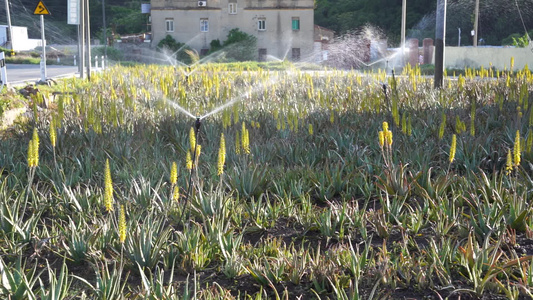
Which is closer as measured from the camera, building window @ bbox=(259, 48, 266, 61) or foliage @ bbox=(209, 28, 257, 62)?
foliage @ bbox=(209, 28, 257, 62)

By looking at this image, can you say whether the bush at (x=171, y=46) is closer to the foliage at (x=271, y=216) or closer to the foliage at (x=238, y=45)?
the foliage at (x=238, y=45)

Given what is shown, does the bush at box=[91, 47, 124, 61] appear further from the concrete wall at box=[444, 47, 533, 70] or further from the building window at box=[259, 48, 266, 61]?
the concrete wall at box=[444, 47, 533, 70]

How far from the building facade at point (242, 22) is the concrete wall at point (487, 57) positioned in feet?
85.0

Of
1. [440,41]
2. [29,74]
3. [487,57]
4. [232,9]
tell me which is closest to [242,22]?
[232,9]

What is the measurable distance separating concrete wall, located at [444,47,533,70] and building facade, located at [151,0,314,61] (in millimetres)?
25902

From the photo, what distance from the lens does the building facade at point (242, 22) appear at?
2141 inches

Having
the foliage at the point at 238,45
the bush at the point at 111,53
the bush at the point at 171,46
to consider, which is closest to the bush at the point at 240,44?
the foliage at the point at 238,45

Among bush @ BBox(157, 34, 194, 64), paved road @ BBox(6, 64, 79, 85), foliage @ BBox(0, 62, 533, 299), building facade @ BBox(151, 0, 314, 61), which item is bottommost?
foliage @ BBox(0, 62, 533, 299)

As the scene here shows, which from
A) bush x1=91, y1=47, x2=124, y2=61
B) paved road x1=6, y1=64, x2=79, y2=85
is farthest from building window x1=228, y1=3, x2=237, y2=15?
paved road x1=6, y1=64, x2=79, y2=85

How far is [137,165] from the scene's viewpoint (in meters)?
5.20

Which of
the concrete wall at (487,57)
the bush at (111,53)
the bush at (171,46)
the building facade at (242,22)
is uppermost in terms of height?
the building facade at (242,22)

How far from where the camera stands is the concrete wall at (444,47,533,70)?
25.5 metres

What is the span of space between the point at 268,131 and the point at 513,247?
367 cm

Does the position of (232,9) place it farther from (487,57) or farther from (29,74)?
(29,74)
